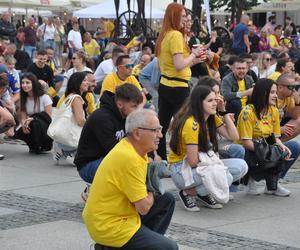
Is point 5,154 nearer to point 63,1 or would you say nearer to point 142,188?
point 142,188

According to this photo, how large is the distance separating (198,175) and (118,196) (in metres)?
2.47

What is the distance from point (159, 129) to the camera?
16.1 feet

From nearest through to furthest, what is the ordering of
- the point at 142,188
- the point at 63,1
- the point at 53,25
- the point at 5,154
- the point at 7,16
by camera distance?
the point at 142,188 < the point at 5,154 < the point at 7,16 < the point at 53,25 < the point at 63,1

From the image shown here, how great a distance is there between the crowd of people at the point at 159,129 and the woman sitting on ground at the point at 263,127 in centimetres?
1

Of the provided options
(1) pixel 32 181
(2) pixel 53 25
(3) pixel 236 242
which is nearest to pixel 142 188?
(3) pixel 236 242

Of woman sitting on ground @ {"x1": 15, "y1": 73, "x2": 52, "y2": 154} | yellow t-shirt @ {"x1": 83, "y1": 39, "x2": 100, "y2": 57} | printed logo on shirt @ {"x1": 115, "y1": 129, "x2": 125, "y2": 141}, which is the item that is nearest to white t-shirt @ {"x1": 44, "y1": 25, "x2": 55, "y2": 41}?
yellow t-shirt @ {"x1": 83, "y1": 39, "x2": 100, "y2": 57}

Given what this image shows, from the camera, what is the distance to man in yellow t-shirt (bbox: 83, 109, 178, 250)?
471 centimetres

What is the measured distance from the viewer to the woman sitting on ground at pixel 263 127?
25.9ft

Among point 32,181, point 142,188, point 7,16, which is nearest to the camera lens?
point 142,188

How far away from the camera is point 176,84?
29.4ft

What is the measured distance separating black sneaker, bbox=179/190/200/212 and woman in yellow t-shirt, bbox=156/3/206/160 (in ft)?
5.24

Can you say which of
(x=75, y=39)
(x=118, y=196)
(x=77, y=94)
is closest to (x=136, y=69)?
(x=77, y=94)

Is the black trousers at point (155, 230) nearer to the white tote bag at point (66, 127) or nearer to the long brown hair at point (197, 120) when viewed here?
the long brown hair at point (197, 120)

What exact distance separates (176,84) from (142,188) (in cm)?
433
